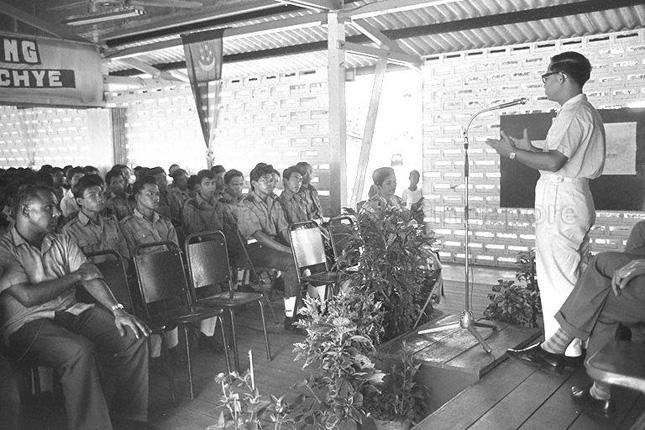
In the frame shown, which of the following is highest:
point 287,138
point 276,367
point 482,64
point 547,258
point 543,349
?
point 482,64

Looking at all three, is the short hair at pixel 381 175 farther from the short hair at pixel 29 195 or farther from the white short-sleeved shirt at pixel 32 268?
the short hair at pixel 29 195

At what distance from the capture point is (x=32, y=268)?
3.40m

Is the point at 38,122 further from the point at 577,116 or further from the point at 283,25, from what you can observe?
the point at 577,116

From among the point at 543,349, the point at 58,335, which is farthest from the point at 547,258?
the point at 58,335

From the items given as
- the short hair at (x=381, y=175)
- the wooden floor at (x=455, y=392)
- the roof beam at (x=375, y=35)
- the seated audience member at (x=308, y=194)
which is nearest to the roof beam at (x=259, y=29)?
the roof beam at (x=375, y=35)

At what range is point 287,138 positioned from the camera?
10.7m

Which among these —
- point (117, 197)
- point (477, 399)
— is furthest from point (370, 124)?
point (477, 399)

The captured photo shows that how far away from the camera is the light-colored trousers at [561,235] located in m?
3.33

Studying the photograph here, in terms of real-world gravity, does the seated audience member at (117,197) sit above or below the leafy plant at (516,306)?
above

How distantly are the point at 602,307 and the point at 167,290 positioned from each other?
2.76 metres

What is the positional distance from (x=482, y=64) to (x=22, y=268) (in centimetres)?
733

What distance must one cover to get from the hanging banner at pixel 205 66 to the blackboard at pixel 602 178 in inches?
166

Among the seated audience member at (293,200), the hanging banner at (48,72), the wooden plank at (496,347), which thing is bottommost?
the wooden plank at (496,347)

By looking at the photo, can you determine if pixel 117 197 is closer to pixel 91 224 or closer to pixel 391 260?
pixel 91 224
